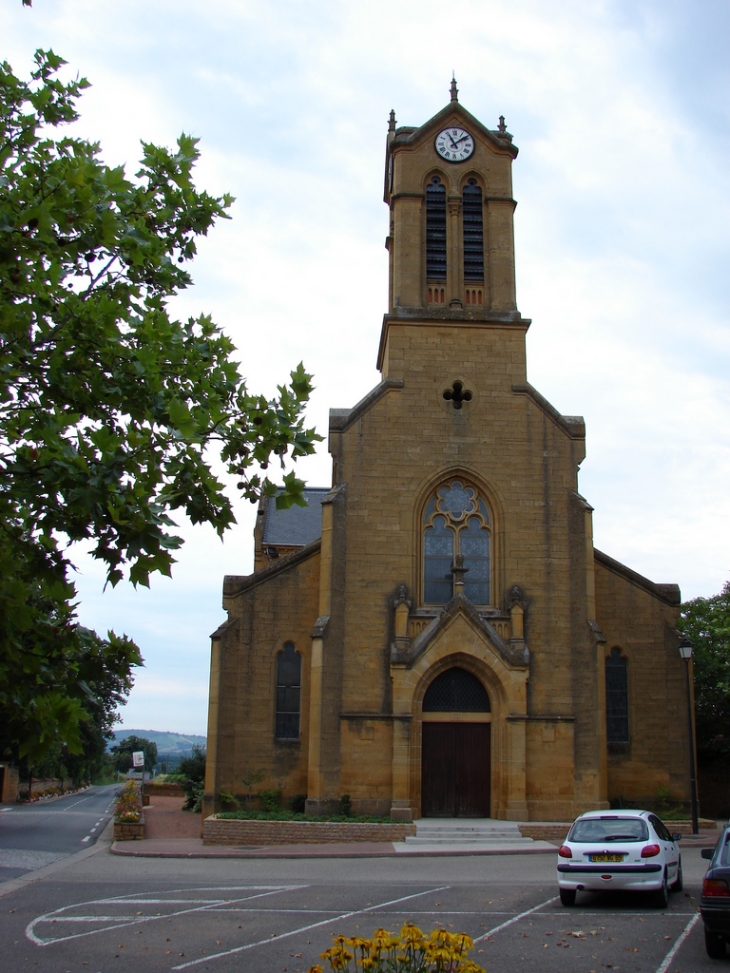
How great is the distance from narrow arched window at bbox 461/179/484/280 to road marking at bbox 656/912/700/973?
1954 cm

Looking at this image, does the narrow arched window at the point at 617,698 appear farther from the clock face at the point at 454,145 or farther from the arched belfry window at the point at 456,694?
the clock face at the point at 454,145

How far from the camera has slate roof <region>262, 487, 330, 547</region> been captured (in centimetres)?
4038

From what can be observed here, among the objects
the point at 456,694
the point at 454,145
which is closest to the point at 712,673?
the point at 456,694

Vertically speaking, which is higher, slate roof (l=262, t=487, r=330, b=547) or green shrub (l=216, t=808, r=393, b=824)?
slate roof (l=262, t=487, r=330, b=547)

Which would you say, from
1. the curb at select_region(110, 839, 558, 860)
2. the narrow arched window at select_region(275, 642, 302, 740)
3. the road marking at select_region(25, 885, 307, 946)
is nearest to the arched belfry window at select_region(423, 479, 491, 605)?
the narrow arched window at select_region(275, 642, 302, 740)

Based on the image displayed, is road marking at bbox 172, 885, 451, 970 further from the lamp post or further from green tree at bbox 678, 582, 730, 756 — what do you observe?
green tree at bbox 678, 582, 730, 756

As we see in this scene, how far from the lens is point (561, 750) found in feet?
77.4

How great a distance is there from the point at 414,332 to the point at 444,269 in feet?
7.84

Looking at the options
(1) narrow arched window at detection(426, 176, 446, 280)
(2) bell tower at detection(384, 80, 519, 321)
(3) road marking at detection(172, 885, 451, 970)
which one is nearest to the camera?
(3) road marking at detection(172, 885, 451, 970)

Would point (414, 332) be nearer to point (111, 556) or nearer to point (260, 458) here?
point (260, 458)

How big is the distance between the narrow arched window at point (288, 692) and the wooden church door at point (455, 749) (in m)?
3.30

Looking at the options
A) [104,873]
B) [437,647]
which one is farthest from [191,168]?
[437,647]

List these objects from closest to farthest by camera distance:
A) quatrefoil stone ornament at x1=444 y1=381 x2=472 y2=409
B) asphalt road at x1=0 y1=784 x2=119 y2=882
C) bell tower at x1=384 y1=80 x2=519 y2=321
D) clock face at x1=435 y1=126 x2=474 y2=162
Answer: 1. asphalt road at x1=0 y1=784 x2=119 y2=882
2. quatrefoil stone ornament at x1=444 y1=381 x2=472 y2=409
3. bell tower at x1=384 y1=80 x2=519 y2=321
4. clock face at x1=435 y1=126 x2=474 y2=162

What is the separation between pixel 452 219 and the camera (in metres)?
28.3
